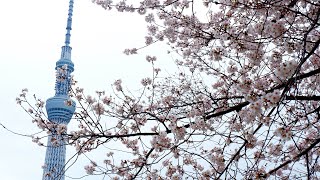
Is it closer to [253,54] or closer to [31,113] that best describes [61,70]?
[31,113]

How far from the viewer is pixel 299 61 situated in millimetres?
2590

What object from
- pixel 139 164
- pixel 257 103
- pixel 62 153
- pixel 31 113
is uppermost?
pixel 62 153

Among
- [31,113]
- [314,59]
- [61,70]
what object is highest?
[61,70]

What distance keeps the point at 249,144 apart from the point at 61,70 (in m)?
2.67

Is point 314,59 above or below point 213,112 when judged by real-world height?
above

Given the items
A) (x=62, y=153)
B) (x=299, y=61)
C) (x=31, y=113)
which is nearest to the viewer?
(x=299, y=61)

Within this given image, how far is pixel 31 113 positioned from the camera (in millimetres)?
4344

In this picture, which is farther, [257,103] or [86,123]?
[86,123]

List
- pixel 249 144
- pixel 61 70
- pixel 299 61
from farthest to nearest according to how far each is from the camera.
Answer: pixel 61 70 → pixel 249 144 → pixel 299 61

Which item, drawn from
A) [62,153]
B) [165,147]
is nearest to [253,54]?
[165,147]

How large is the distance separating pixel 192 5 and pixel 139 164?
68.9 inches

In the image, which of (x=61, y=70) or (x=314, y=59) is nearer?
(x=314, y=59)

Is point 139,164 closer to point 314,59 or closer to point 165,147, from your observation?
point 165,147

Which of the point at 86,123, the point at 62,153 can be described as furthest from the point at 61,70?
the point at 62,153
